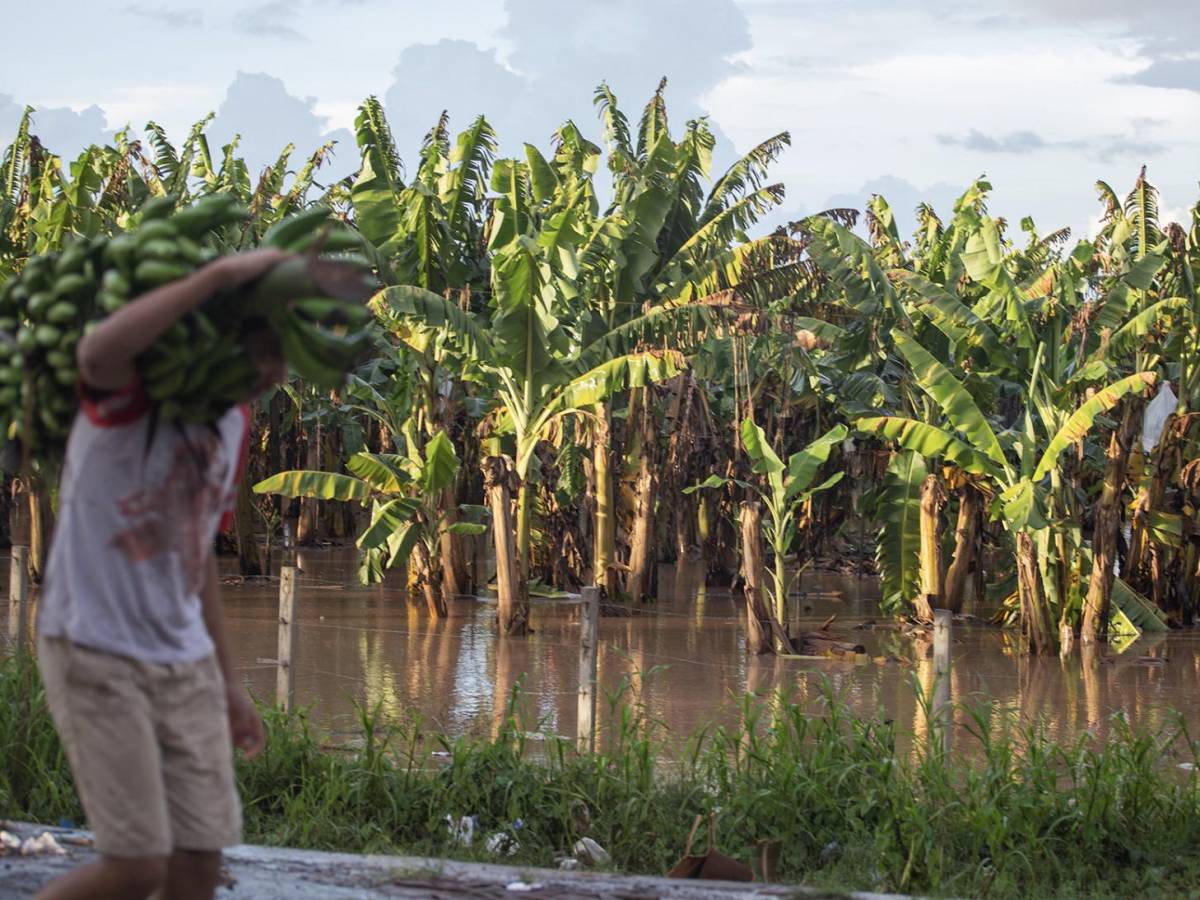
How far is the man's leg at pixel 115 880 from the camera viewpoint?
2787 mm

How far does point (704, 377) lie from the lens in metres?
18.4

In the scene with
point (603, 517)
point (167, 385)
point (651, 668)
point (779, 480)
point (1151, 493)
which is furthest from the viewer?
point (603, 517)

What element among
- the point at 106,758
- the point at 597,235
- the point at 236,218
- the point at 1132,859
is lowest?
the point at 1132,859

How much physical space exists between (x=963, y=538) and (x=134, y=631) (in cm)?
1605

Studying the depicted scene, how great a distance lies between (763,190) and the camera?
742 inches

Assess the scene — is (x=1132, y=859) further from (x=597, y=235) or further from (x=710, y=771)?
(x=597, y=235)

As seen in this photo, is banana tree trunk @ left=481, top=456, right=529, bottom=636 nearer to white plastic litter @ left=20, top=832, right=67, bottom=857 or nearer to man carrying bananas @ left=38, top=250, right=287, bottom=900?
white plastic litter @ left=20, top=832, right=67, bottom=857

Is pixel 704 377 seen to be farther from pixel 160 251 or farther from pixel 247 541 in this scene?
pixel 160 251

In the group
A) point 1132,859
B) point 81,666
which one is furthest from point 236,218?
point 1132,859

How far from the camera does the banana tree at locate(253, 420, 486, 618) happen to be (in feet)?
53.8

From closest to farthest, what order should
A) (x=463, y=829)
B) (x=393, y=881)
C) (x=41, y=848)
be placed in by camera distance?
(x=393, y=881) → (x=41, y=848) → (x=463, y=829)

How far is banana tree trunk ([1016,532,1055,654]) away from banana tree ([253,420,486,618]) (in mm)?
5987

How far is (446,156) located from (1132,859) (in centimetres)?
1485

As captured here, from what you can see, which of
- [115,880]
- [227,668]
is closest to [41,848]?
[227,668]
